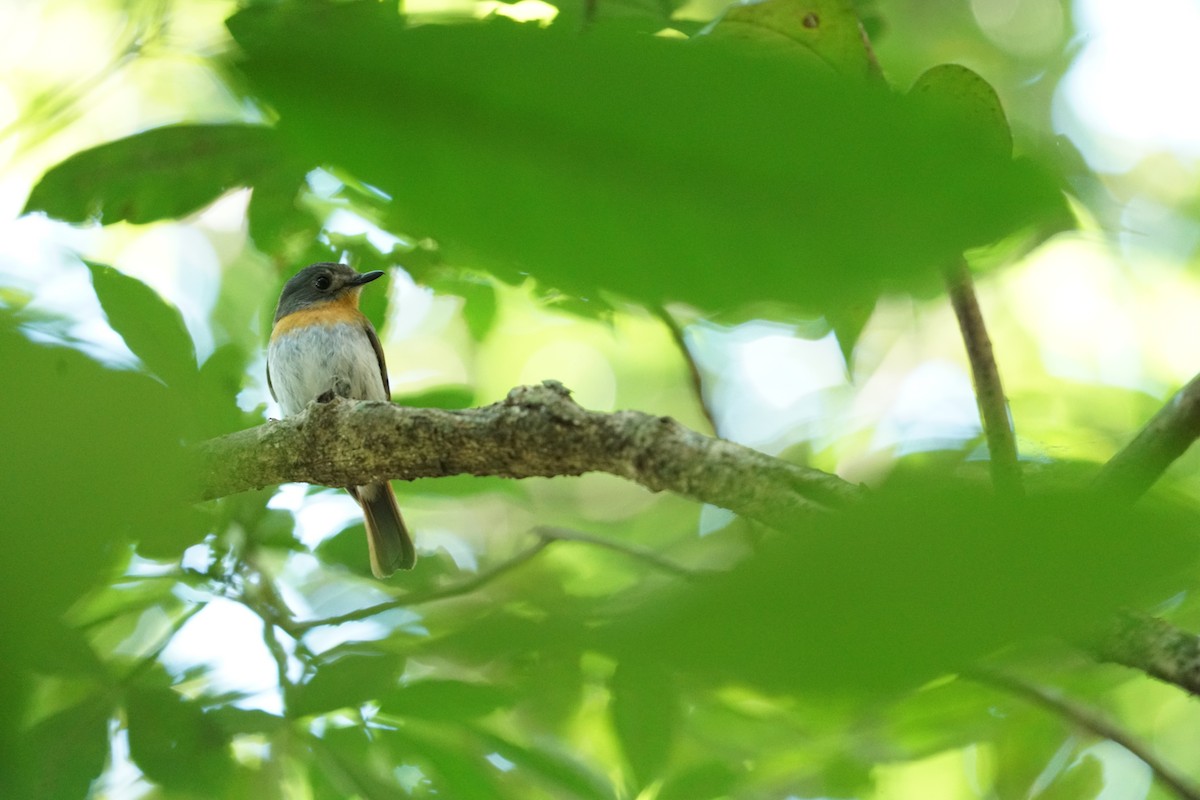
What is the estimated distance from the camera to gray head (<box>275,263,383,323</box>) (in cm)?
596

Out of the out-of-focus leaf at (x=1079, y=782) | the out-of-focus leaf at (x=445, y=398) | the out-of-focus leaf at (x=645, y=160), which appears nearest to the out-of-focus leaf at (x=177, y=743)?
the out-of-focus leaf at (x=645, y=160)

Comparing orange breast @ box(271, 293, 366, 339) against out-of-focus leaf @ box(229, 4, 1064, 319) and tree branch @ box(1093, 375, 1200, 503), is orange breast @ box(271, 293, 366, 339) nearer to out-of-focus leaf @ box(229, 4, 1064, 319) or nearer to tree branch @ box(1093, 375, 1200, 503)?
tree branch @ box(1093, 375, 1200, 503)

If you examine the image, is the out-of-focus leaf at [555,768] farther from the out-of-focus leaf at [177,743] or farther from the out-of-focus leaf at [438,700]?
the out-of-focus leaf at [177,743]

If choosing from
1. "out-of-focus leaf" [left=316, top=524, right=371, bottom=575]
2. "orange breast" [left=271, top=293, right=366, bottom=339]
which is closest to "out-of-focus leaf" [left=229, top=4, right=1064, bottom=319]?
"out-of-focus leaf" [left=316, top=524, right=371, bottom=575]

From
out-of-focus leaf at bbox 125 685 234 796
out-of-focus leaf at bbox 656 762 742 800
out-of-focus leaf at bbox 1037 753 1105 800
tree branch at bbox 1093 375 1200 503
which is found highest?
tree branch at bbox 1093 375 1200 503

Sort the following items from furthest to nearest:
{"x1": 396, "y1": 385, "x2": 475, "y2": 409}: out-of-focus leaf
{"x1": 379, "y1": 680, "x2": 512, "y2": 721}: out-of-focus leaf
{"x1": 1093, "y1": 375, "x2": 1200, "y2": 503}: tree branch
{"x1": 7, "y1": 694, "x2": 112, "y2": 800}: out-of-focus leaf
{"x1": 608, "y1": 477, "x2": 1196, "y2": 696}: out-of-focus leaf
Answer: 1. {"x1": 396, "y1": 385, "x2": 475, "y2": 409}: out-of-focus leaf
2. {"x1": 1093, "y1": 375, "x2": 1200, "y2": 503}: tree branch
3. {"x1": 379, "y1": 680, "x2": 512, "y2": 721}: out-of-focus leaf
4. {"x1": 7, "y1": 694, "x2": 112, "y2": 800}: out-of-focus leaf
5. {"x1": 608, "y1": 477, "x2": 1196, "y2": 696}: out-of-focus leaf

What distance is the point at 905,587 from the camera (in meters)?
0.23

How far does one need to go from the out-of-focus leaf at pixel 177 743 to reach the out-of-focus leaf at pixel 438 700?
179 mm

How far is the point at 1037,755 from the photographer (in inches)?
95.5

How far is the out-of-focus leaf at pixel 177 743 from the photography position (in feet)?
2.78

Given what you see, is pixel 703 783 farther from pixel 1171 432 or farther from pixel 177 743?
pixel 1171 432

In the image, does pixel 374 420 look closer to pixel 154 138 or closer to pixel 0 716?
pixel 154 138

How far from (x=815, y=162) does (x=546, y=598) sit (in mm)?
161

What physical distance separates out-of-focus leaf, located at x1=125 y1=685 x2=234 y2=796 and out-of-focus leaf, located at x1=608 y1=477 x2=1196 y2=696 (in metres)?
0.73
